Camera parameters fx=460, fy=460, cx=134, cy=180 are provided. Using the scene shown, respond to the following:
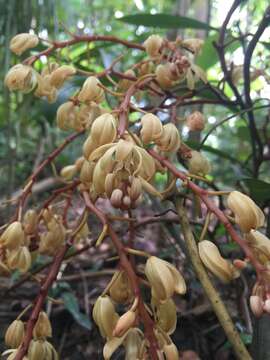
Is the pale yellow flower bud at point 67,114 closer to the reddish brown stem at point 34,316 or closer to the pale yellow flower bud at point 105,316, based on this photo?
the reddish brown stem at point 34,316

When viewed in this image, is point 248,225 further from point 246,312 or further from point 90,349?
point 90,349

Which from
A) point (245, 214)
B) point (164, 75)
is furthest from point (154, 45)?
point (245, 214)

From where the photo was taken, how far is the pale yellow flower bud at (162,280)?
48cm

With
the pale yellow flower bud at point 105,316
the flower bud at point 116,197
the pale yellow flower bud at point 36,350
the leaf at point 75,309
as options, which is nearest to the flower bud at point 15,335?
the pale yellow flower bud at point 36,350

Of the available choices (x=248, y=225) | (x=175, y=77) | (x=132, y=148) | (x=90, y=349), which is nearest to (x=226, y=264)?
(x=248, y=225)

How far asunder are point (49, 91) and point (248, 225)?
424mm

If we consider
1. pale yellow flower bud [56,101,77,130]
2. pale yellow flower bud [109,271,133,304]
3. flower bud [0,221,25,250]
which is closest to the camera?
pale yellow flower bud [109,271,133,304]

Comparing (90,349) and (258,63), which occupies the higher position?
(258,63)

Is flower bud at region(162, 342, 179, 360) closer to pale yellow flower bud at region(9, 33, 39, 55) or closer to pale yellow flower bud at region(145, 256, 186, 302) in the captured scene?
pale yellow flower bud at region(145, 256, 186, 302)

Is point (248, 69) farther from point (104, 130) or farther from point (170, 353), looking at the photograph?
point (170, 353)

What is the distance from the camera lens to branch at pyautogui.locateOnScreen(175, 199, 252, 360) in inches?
19.0

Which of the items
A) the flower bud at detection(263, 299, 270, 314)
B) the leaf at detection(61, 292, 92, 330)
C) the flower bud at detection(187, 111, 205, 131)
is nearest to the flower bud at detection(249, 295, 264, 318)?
the flower bud at detection(263, 299, 270, 314)

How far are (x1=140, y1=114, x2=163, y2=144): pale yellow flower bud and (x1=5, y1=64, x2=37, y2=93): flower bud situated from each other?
25cm

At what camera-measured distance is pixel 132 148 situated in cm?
49
